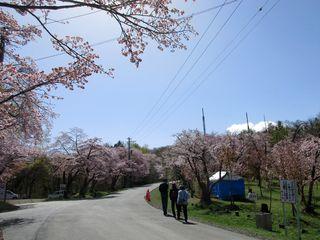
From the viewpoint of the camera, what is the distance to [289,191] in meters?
14.2

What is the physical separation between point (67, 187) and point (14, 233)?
41228mm

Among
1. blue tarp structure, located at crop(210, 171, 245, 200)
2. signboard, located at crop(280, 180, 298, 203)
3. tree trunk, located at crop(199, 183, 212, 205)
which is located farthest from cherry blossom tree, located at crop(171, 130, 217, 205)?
signboard, located at crop(280, 180, 298, 203)

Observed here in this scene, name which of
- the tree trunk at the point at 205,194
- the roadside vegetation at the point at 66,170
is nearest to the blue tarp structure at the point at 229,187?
the tree trunk at the point at 205,194

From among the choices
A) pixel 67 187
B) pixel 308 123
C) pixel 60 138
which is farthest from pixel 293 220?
pixel 308 123

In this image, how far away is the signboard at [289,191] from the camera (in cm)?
1412

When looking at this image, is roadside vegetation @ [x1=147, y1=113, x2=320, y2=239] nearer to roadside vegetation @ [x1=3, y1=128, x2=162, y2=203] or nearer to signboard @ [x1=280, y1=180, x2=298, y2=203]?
signboard @ [x1=280, y1=180, x2=298, y2=203]

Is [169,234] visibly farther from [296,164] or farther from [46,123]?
[296,164]

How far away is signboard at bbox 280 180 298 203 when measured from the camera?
14.1 m

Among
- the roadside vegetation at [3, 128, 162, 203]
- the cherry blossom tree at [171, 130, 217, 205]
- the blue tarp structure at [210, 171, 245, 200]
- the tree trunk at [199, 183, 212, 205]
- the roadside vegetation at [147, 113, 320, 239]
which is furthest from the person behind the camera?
the roadside vegetation at [3, 128, 162, 203]

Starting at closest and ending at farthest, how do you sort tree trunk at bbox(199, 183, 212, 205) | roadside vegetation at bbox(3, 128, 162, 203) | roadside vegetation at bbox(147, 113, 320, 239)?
roadside vegetation at bbox(147, 113, 320, 239) < tree trunk at bbox(199, 183, 212, 205) < roadside vegetation at bbox(3, 128, 162, 203)

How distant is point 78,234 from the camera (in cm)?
1391

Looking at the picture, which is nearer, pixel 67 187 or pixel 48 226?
pixel 48 226

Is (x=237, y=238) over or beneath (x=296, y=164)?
beneath

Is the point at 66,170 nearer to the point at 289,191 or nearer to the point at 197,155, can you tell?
the point at 197,155
